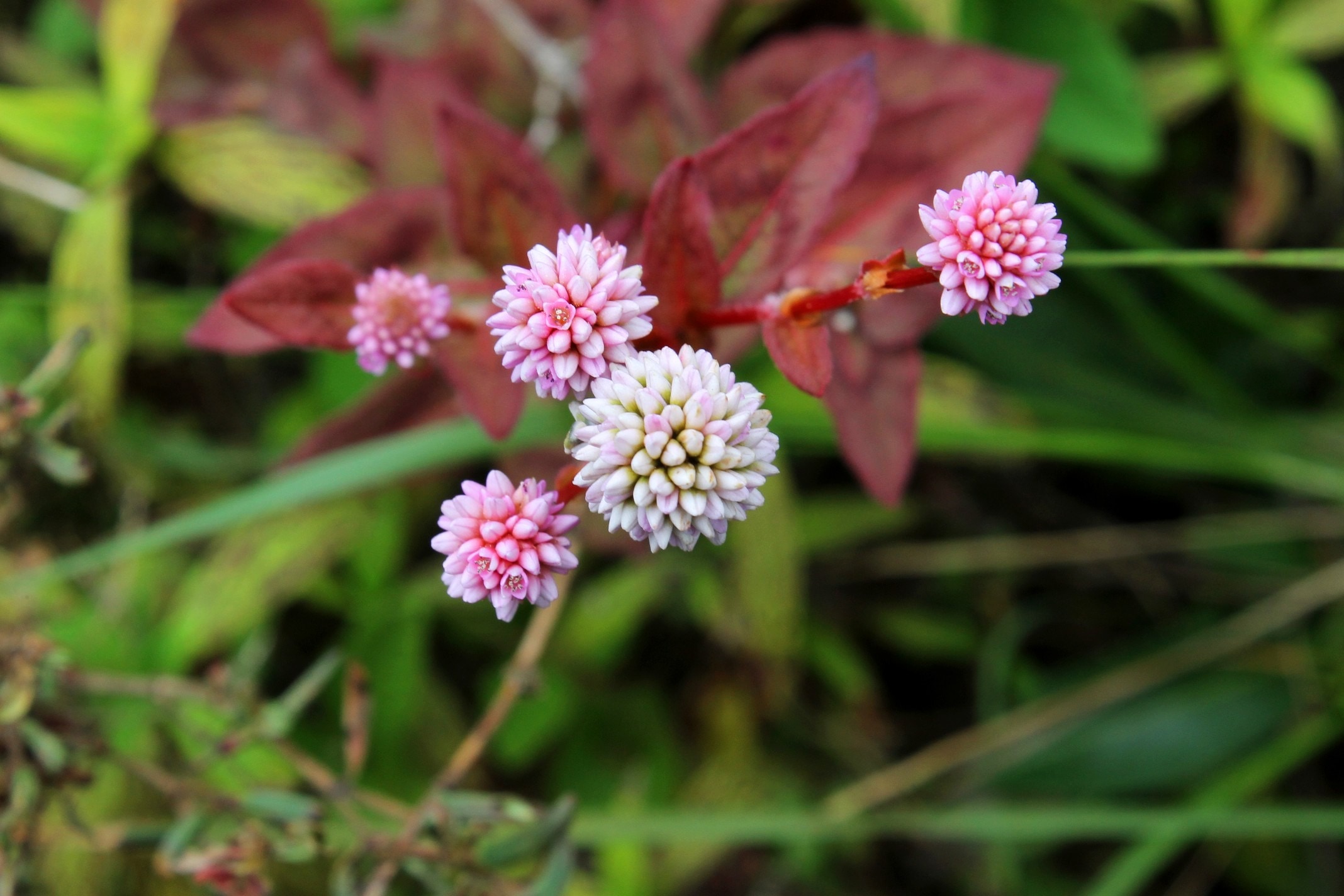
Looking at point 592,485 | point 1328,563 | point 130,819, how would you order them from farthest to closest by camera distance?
point 1328,563 → point 130,819 → point 592,485

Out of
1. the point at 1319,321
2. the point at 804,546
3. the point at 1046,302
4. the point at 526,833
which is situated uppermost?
the point at 1046,302

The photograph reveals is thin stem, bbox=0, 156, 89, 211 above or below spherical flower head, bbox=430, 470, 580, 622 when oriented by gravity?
above

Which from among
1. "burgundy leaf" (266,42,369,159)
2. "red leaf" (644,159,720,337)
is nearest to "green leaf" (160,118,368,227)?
"burgundy leaf" (266,42,369,159)

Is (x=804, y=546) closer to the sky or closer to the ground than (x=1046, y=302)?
closer to the ground

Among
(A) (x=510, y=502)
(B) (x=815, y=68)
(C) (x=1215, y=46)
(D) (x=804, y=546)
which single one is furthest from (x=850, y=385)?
(C) (x=1215, y=46)

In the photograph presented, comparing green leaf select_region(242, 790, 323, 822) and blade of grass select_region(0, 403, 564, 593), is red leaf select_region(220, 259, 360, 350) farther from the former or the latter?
green leaf select_region(242, 790, 323, 822)

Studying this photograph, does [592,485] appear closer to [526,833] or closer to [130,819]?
[526,833]
